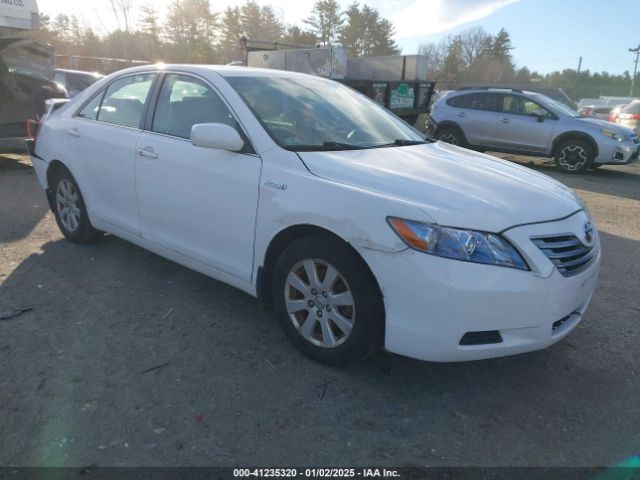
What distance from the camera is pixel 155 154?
3709 mm

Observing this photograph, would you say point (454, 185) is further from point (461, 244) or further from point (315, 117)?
point (315, 117)

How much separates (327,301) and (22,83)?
356 inches

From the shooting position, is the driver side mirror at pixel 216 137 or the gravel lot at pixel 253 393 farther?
the driver side mirror at pixel 216 137

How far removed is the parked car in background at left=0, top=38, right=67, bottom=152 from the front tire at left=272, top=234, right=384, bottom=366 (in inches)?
319

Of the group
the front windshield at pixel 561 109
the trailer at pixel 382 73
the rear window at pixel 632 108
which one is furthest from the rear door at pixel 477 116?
the rear window at pixel 632 108

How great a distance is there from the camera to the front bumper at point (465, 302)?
2.41 metres

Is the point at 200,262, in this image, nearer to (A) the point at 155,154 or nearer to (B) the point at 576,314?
(A) the point at 155,154

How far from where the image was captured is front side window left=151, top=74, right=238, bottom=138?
3477 mm

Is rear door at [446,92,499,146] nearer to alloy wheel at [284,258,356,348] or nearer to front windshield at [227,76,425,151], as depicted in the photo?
front windshield at [227,76,425,151]

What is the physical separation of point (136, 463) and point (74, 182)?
10.4ft

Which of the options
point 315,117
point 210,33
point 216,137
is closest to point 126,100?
point 216,137

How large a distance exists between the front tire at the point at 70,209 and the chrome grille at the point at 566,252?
3.85 metres

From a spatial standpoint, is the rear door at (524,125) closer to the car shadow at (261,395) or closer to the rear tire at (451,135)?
the rear tire at (451,135)

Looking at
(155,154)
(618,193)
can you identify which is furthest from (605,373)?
(618,193)
